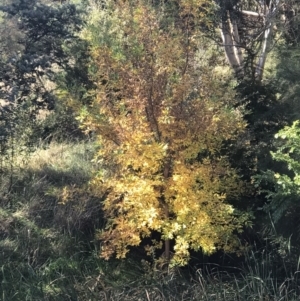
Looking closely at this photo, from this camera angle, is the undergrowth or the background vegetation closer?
the undergrowth

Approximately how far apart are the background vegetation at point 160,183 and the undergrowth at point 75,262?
2 centimetres

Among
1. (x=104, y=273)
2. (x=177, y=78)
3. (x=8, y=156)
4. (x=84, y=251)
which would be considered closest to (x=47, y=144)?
(x=8, y=156)

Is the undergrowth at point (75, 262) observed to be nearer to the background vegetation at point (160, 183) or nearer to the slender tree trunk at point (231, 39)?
the background vegetation at point (160, 183)

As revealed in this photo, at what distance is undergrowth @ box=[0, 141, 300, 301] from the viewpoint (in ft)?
16.9

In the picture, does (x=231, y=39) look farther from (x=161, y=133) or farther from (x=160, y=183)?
(x=160, y=183)

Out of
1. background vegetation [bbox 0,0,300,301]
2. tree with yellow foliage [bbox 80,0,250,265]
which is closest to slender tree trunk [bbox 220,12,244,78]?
background vegetation [bbox 0,0,300,301]

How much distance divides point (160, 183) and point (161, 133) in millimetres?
588

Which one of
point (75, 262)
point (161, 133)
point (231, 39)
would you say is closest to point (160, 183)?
point (161, 133)

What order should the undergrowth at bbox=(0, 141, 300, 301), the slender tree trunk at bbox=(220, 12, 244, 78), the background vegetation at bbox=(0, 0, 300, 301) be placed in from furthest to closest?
the slender tree trunk at bbox=(220, 12, 244, 78), the background vegetation at bbox=(0, 0, 300, 301), the undergrowth at bbox=(0, 141, 300, 301)

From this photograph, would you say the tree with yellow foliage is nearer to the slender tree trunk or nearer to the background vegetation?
the background vegetation

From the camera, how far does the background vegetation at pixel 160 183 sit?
569 centimetres

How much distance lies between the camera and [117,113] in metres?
6.02

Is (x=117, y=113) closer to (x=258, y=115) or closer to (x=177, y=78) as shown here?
(x=177, y=78)

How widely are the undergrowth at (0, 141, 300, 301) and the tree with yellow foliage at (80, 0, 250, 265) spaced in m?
0.53
